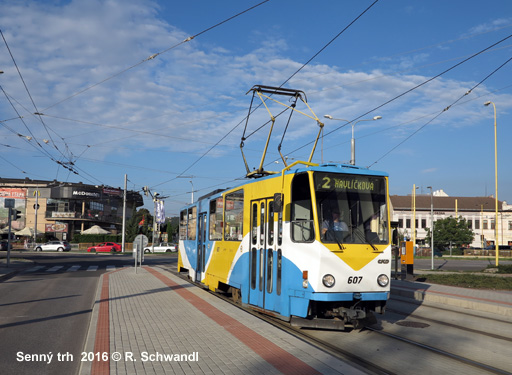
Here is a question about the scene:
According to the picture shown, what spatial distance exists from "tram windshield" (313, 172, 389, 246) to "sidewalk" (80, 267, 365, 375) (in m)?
2.18

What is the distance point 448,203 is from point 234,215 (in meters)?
82.6

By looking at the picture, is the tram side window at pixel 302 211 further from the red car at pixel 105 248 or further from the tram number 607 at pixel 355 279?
the red car at pixel 105 248

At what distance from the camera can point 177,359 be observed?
6.89 meters

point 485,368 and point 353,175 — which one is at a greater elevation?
point 353,175

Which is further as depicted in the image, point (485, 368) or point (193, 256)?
point (193, 256)

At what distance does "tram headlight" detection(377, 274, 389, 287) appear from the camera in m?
9.49

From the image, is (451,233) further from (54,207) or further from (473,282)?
(54,207)

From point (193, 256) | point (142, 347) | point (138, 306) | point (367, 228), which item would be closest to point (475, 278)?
point (193, 256)

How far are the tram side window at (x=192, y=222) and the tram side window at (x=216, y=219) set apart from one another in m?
2.81

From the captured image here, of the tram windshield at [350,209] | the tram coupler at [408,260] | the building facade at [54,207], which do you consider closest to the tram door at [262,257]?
the tram windshield at [350,209]

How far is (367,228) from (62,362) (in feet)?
19.2

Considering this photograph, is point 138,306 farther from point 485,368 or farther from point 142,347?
point 485,368

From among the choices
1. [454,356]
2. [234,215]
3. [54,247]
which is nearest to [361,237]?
[454,356]

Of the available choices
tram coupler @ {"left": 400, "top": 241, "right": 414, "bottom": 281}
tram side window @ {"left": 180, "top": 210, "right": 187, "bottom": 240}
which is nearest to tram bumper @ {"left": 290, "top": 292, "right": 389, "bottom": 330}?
tram side window @ {"left": 180, "top": 210, "right": 187, "bottom": 240}
